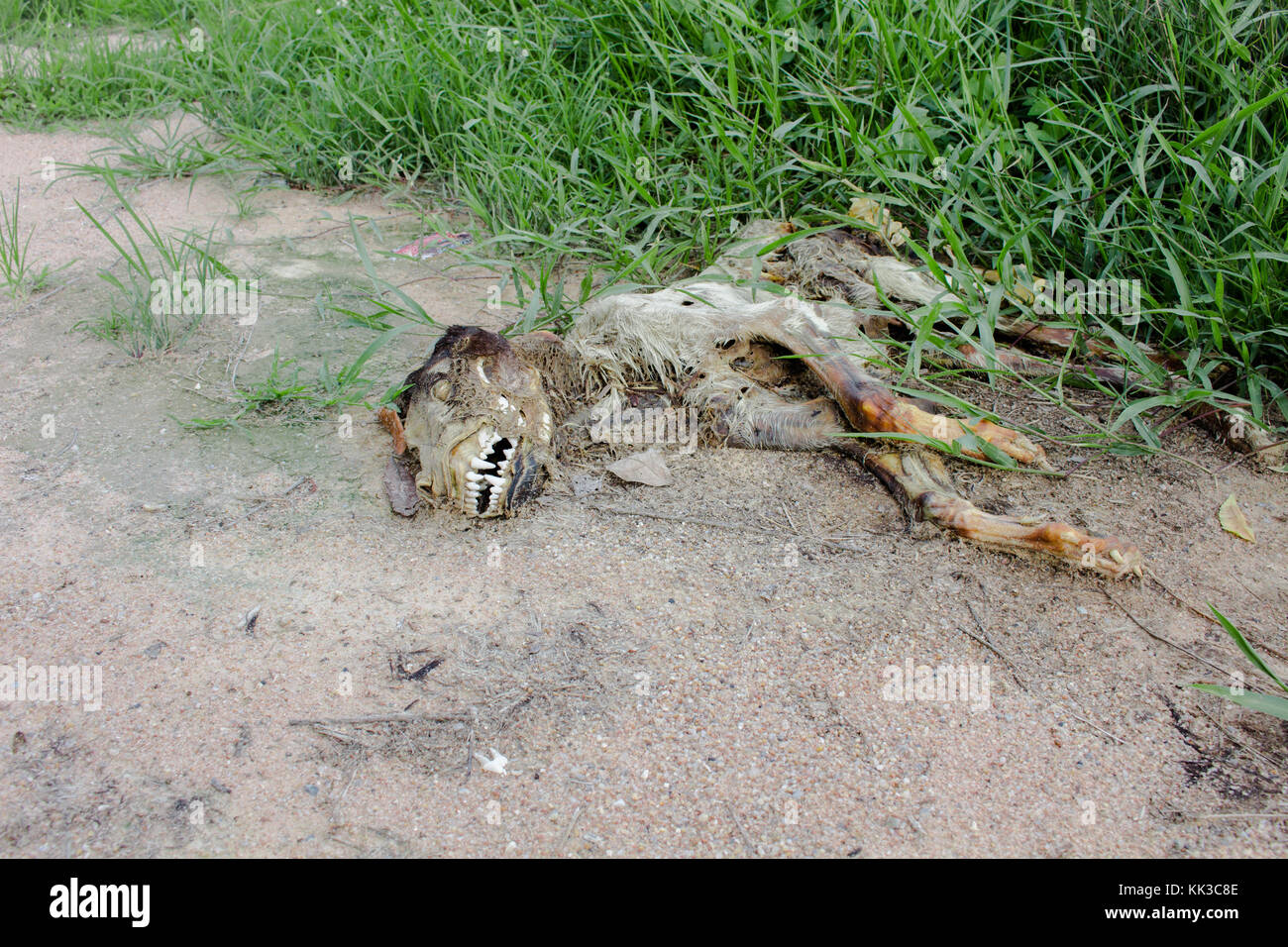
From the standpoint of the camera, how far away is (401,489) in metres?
2.45

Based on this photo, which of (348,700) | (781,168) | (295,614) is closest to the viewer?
(348,700)

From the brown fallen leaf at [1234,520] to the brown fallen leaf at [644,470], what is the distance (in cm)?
142

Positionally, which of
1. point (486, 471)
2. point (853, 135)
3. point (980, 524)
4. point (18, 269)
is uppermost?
point (853, 135)

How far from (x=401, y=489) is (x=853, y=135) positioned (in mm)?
1902

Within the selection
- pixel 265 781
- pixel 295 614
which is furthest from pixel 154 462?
pixel 265 781

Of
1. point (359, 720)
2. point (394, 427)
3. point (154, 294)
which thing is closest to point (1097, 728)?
point (359, 720)

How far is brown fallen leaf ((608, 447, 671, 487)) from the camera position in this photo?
8.43 feet

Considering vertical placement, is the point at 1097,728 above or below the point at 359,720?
above

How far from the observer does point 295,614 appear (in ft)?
6.94

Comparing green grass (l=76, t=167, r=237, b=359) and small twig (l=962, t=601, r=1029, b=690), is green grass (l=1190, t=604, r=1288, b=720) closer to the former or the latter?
small twig (l=962, t=601, r=1029, b=690)

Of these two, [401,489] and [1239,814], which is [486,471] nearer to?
[401,489]

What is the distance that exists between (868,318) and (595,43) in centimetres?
185

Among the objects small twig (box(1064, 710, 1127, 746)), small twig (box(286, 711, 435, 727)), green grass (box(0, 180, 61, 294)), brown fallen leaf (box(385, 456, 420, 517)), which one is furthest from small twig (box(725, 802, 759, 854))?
green grass (box(0, 180, 61, 294))

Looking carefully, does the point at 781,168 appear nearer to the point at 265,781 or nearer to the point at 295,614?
the point at 295,614
